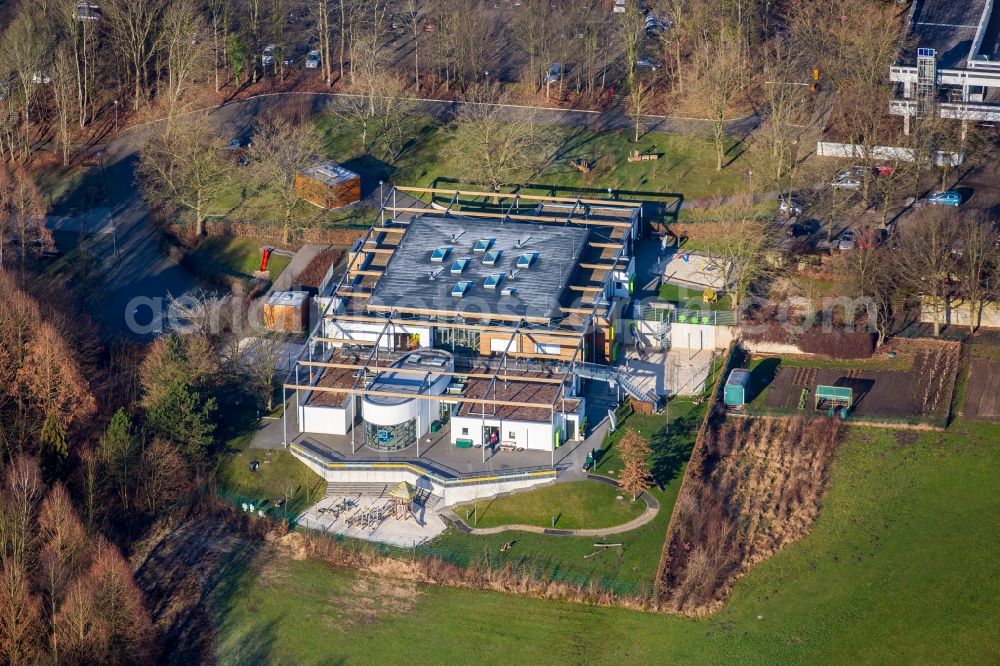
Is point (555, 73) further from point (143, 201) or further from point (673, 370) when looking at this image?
point (673, 370)

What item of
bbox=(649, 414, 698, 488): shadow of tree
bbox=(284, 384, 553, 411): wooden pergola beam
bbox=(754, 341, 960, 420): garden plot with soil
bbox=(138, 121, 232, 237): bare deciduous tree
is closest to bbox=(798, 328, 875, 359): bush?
bbox=(754, 341, 960, 420): garden plot with soil

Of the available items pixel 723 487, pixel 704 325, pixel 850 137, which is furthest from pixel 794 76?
pixel 723 487

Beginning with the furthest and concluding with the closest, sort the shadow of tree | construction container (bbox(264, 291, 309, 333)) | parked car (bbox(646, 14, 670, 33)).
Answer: parked car (bbox(646, 14, 670, 33)) < construction container (bbox(264, 291, 309, 333)) < the shadow of tree

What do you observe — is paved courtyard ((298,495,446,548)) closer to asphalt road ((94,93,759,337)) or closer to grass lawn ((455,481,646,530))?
grass lawn ((455,481,646,530))

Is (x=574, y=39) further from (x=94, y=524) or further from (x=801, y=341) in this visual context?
(x=94, y=524)

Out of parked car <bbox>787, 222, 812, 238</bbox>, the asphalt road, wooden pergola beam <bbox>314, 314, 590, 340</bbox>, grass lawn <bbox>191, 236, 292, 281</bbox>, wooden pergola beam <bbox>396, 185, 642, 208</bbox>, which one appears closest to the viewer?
wooden pergola beam <bbox>314, 314, 590, 340</bbox>

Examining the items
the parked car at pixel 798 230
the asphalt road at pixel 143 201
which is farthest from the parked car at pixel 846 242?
the asphalt road at pixel 143 201

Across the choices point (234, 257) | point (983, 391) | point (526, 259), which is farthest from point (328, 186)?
point (983, 391)
